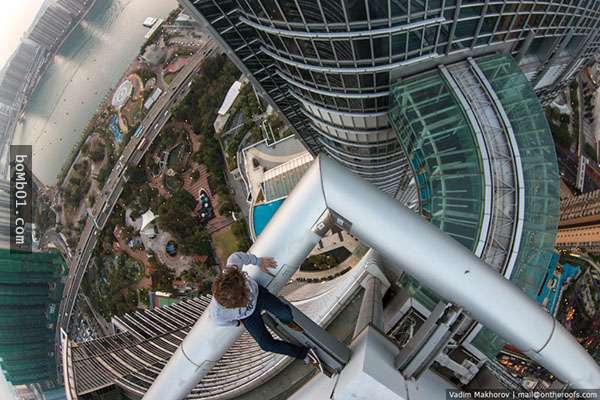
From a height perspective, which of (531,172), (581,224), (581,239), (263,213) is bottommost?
(263,213)

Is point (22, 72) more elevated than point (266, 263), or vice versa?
point (22, 72)

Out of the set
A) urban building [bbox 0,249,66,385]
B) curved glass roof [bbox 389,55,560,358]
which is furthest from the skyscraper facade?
urban building [bbox 0,249,66,385]

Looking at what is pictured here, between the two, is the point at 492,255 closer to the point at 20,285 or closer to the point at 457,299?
the point at 457,299

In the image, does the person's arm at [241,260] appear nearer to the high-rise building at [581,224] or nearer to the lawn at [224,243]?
the high-rise building at [581,224]

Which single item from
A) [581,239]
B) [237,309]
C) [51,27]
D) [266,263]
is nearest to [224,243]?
[581,239]

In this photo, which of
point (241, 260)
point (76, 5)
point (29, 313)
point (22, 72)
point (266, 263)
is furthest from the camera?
point (22, 72)

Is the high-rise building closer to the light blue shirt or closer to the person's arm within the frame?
the person's arm

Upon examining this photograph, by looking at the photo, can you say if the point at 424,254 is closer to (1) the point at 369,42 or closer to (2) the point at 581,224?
(1) the point at 369,42
